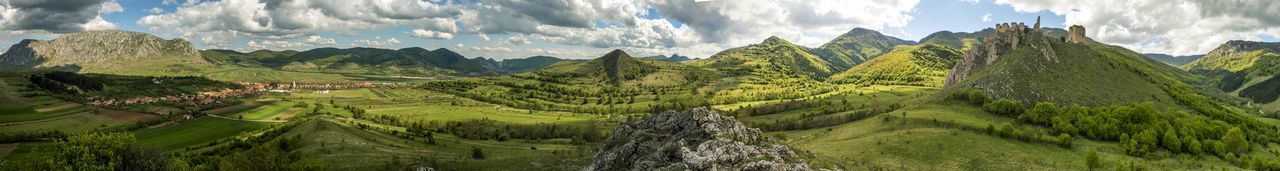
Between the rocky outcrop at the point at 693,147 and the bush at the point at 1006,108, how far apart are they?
77970 mm

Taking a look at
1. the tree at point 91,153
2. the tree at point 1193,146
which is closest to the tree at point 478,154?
the tree at point 91,153

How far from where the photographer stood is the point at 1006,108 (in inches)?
5512

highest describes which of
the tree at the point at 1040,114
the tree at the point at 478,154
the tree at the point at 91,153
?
the tree at the point at 1040,114

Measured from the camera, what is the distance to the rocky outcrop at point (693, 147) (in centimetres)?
7294

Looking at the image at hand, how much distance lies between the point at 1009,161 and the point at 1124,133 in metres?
33.9

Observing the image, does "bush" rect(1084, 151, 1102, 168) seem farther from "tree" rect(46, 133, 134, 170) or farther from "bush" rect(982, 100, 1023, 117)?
"tree" rect(46, 133, 134, 170)

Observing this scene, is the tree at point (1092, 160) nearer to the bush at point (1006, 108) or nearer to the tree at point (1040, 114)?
the tree at point (1040, 114)

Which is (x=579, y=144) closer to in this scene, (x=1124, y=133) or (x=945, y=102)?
(x=945, y=102)

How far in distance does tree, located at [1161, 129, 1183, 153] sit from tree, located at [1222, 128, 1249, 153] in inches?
404

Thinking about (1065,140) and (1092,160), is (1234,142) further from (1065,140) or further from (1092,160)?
(1092,160)

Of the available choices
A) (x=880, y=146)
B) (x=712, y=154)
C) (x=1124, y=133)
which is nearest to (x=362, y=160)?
(x=712, y=154)

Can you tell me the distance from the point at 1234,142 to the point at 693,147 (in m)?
96.7

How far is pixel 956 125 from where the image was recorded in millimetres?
123375

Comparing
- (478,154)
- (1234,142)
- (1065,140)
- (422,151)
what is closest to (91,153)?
(478,154)
